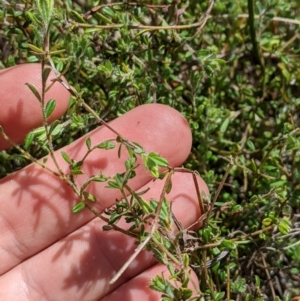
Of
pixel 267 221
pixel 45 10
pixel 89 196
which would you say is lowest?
pixel 267 221

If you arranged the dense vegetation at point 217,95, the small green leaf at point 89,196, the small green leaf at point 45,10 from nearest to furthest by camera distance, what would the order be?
the small green leaf at point 45,10 < the small green leaf at point 89,196 < the dense vegetation at point 217,95

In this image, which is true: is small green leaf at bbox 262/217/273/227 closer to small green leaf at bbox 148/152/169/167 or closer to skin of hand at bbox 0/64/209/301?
skin of hand at bbox 0/64/209/301

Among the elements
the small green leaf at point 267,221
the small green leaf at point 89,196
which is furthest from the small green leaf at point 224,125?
the small green leaf at point 89,196

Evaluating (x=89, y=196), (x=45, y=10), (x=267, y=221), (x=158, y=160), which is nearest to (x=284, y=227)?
(x=267, y=221)

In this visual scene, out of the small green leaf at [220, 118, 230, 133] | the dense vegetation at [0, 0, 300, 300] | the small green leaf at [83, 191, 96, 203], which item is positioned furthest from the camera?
the small green leaf at [220, 118, 230, 133]

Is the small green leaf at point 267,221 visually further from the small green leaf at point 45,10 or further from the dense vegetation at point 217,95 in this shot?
the small green leaf at point 45,10

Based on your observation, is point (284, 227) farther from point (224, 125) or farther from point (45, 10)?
point (45, 10)

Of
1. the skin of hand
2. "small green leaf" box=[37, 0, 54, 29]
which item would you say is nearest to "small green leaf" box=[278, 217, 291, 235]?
the skin of hand

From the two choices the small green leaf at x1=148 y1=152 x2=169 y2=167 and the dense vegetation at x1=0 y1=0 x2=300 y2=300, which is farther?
the dense vegetation at x1=0 y1=0 x2=300 y2=300

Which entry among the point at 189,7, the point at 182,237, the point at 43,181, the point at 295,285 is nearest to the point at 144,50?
the point at 189,7
